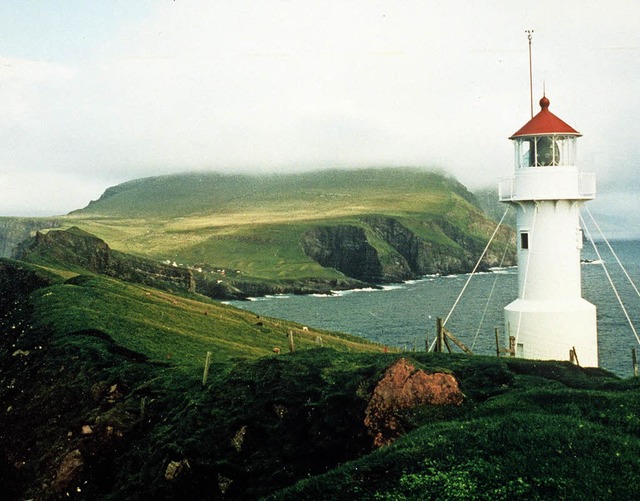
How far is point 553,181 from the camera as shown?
3388cm

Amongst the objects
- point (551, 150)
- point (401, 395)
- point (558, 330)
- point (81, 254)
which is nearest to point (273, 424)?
point (401, 395)

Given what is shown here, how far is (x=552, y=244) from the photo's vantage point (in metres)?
34.1

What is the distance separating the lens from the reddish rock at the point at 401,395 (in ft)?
67.8

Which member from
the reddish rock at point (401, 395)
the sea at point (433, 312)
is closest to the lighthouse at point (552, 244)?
the reddish rock at point (401, 395)

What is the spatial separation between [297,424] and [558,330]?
1632 centimetres

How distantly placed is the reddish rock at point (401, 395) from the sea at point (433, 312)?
4537 centimetres

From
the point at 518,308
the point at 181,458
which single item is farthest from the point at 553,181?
the point at 181,458

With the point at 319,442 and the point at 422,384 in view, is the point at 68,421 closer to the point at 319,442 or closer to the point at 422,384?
the point at 319,442

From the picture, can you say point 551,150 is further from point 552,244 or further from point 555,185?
point 552,244

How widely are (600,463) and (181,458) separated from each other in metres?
13.3

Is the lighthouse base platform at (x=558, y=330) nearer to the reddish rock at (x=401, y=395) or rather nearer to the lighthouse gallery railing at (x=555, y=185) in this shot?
the lighthouse gallery railing at (x=555, y=185)

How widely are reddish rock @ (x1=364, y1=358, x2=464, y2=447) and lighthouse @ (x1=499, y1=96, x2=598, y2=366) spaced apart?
13935mm

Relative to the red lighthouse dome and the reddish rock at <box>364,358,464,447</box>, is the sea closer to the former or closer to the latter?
the red lighthouse dome

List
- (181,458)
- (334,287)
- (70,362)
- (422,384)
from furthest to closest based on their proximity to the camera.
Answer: (334,287) < (70,362) < (181,458) < (422,384)
